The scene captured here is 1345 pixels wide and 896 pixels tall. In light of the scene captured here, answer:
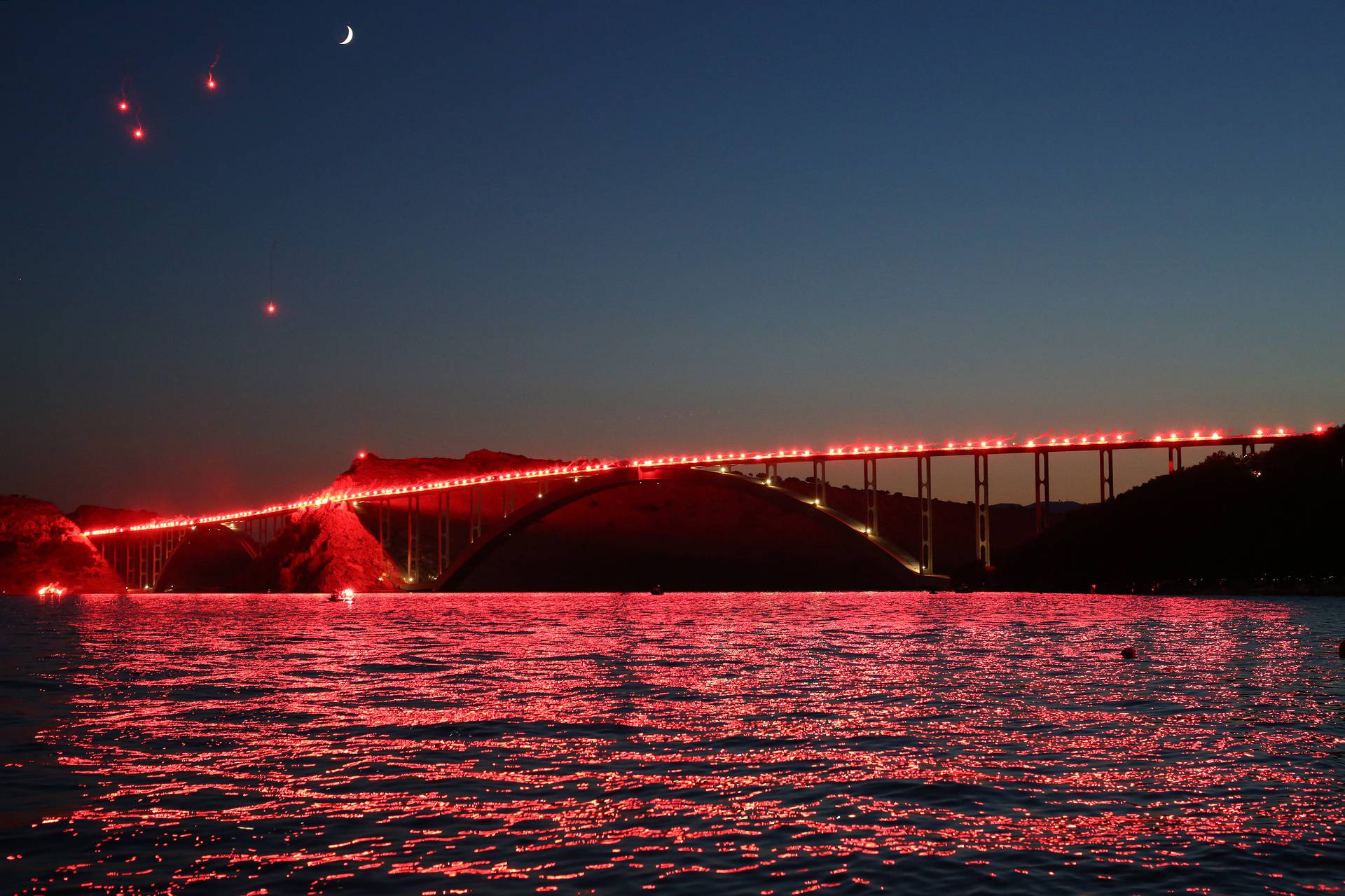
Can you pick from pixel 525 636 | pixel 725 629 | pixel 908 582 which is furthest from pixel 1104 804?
pixel 908 582

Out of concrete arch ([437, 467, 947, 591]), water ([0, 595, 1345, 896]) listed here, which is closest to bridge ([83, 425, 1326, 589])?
concrete arch ([437, 467, 947, 591])

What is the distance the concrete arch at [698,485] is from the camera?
117812 millimetres

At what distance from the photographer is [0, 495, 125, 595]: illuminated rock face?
186875 millimetres

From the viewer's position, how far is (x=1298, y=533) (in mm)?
88000

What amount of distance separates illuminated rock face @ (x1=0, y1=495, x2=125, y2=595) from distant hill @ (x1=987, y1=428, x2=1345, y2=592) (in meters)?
146

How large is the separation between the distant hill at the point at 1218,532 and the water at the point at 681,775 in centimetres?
5890

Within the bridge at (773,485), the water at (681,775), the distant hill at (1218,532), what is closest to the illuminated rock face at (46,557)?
the bridge at (773,485)

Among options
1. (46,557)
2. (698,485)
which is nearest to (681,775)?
(698,485)

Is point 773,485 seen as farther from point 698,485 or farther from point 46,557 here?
point 46,557

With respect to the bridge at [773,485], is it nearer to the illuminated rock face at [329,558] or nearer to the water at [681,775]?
the illuminated rock face at [329,558]

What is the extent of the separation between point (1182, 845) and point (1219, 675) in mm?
18735

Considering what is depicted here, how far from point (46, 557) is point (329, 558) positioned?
6665 cm

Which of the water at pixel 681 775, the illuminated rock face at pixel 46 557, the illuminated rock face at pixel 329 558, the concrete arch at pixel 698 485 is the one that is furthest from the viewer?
the illuminated rock face at pixel 46 557

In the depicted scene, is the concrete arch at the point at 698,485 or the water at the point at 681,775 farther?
the concrete arch at the point at 698,485
